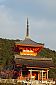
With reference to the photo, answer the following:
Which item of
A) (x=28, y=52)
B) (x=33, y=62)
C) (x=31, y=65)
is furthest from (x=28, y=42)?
(x=31, y=65)

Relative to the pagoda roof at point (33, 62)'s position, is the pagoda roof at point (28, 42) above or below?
above

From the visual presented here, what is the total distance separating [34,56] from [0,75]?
10.6m

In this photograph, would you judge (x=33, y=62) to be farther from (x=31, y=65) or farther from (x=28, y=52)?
(x=28, y=52)

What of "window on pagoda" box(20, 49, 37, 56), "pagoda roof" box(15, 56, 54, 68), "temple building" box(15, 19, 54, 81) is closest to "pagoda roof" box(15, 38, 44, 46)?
"temple building" box(15, 19, 54, 81)

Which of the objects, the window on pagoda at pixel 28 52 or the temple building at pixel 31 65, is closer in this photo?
the temple building at pixel 31 65

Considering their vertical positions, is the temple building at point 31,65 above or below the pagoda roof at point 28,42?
below

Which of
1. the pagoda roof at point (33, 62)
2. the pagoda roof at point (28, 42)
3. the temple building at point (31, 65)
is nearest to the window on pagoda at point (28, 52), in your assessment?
the temple building at point (31, 65)

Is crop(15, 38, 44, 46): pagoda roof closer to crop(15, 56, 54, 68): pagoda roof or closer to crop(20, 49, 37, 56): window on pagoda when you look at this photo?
crop(20, 49, 37, 56): window on pagoda

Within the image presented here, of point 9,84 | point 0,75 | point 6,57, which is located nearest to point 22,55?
point 9,84

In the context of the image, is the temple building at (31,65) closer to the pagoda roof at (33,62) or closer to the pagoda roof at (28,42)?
the pagoda roof at (33,62)

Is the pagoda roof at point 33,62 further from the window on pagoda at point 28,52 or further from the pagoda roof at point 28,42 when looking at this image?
the pagoda roof at point 28,42

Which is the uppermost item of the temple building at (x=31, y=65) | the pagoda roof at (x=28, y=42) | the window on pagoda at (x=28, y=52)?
the pagoda roof at (x=28, y=42)

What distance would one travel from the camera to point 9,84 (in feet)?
122

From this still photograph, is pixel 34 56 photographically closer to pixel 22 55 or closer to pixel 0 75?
pixel 22 55
